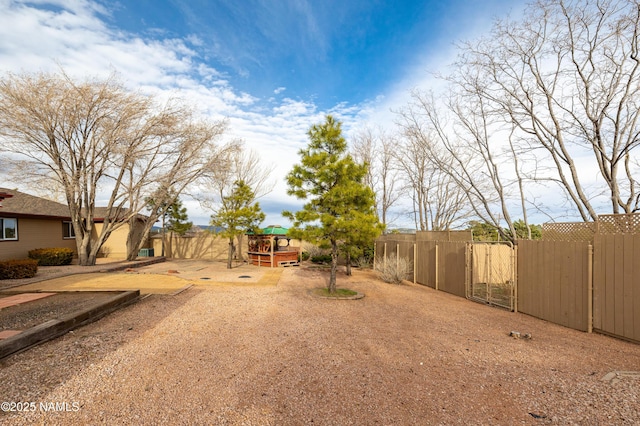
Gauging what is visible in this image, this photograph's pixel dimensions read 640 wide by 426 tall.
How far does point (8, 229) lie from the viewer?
13.9 m

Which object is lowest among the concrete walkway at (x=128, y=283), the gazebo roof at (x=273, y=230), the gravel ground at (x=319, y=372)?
the concrete walkway at (x=128, y=283)

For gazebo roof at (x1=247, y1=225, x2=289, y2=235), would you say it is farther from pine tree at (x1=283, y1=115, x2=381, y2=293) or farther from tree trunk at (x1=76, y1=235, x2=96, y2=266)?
tree trunk at (x1=76, y1=235, x2=96, y2=266)

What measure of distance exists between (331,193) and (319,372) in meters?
5.35

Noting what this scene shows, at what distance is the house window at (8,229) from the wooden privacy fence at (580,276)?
19.1 m

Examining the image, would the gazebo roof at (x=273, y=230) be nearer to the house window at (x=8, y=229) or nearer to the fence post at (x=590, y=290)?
the house window at (x=8, y=229)

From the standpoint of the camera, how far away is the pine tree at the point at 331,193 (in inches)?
329

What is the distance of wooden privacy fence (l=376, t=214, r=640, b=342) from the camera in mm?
4949

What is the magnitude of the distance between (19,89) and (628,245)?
19.0 meters

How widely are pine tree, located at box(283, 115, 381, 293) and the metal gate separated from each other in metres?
2.86

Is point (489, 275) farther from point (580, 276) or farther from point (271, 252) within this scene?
point (271, 252)

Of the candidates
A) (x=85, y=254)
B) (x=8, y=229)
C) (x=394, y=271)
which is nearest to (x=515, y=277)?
(x=394, y=271)

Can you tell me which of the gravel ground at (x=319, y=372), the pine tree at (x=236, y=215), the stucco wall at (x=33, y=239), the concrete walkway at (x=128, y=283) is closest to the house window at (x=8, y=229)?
the stucco wall at (x=33, y=239)

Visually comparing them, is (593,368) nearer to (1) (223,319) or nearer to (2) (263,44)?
(1) (223,319)

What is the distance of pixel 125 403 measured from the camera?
2.98 m
